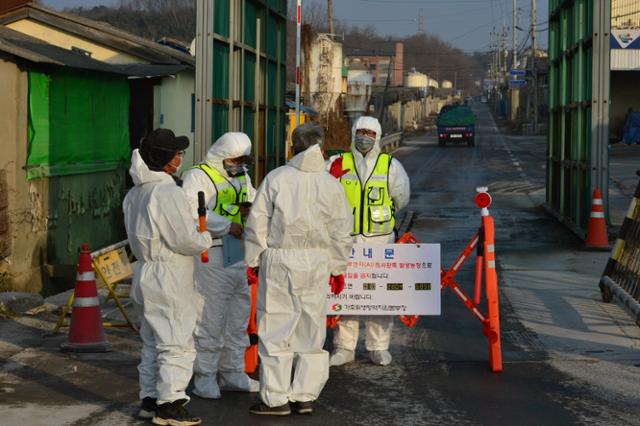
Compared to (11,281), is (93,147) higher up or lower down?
higher up

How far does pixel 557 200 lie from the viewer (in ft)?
76.5

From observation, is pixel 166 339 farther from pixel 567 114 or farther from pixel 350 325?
pixel 567 114

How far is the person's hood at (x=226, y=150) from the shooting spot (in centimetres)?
843

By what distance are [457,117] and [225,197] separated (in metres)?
58.1

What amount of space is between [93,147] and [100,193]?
69 centimetres

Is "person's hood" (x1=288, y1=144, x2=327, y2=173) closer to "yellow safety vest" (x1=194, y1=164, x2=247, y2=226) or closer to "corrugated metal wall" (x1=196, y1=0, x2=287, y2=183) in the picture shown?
"yellow safety vest" (x1=194, y1=164, x2=247, y2=226)

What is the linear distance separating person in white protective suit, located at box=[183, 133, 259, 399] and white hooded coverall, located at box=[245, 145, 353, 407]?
371 millimetres

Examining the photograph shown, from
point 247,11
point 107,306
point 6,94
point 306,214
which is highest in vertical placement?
point 247,11

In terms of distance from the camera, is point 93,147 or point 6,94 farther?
point 93,147

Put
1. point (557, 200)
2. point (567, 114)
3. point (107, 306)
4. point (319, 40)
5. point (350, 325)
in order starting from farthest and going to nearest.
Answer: point (319, 40) → point (557, 200) → point (567, 114) → point (107, 306) → point (350, 325)

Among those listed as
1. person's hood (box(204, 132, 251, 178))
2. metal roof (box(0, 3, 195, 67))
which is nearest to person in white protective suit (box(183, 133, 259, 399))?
person's hood (box(204, 132, 251, 178))

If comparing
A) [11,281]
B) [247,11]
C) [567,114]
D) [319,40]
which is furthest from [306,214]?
[319,40]

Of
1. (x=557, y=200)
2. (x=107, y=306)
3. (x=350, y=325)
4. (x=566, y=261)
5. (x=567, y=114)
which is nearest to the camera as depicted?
(x=350, y=325)

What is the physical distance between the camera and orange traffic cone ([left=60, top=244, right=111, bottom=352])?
9.92m
